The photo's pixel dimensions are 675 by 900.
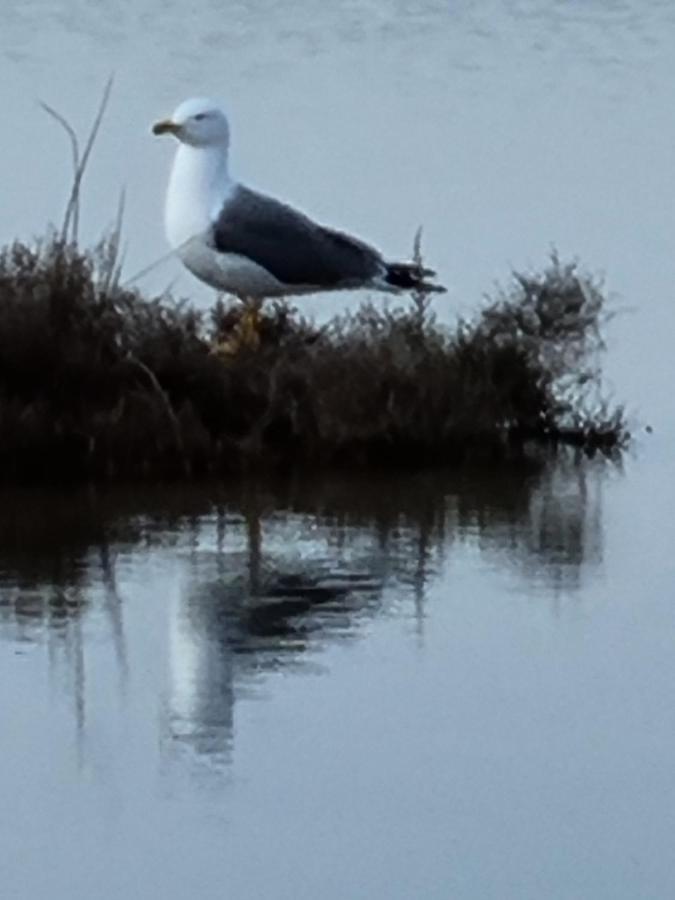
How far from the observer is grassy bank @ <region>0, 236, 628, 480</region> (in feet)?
41.0

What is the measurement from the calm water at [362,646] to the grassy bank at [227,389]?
20 cm

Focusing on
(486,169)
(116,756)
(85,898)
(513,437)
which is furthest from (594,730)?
(486,169)

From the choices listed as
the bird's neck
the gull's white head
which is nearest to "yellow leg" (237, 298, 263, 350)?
the bird's neck

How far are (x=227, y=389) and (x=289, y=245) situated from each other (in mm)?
1006

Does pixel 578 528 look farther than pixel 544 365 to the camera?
No

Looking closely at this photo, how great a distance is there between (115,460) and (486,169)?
7.30 meters

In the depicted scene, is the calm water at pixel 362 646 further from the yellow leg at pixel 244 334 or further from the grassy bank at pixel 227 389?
the yellow leg at pixel 244 334

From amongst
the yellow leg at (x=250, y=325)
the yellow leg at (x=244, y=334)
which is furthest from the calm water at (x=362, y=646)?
the yellow leg at (x=250, y=325)

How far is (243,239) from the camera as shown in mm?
13523

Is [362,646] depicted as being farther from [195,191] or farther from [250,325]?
[195,191]

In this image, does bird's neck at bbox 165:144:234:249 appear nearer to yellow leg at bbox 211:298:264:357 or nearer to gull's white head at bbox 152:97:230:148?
gull's white head at bbox 152:97:230:148

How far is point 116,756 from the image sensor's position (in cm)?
888

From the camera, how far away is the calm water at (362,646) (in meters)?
8.20

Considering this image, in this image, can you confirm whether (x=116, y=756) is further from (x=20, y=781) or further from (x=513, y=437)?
(x=513, y=437)
